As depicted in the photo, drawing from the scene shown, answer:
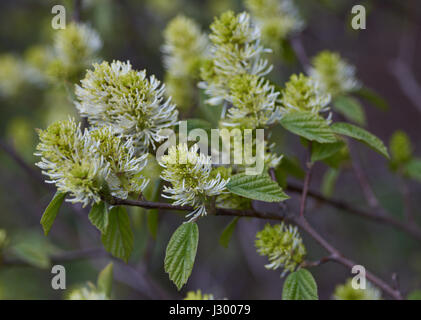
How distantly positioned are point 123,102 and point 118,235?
242mm

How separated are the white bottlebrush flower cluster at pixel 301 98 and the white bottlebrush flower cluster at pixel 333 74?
1.23 feet

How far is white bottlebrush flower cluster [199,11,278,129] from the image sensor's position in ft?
2.77

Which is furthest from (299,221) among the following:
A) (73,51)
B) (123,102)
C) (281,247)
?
(73,51)

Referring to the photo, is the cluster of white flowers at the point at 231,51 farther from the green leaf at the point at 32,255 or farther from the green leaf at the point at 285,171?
the green leaf at the point at 32,255

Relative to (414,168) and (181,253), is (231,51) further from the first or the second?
(414,168)

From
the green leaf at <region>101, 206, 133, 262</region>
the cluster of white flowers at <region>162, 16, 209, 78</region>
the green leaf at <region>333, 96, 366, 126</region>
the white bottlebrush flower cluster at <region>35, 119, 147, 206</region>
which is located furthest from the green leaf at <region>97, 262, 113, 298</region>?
the green leaf at <region>333, 96, 366, 126</region>

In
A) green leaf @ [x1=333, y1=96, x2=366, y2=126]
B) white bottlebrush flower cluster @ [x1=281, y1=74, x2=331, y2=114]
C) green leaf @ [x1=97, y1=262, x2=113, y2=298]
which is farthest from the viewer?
green leaf @ [x1=333, y1=96, x2=366, y2=126]

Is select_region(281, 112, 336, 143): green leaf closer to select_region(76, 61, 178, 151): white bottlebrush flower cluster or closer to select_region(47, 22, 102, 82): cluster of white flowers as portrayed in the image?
select_region(76, 61, 178, 151): white bottlebrush flower cluster

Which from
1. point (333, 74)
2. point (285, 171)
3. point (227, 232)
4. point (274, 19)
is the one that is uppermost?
point (274, 19)

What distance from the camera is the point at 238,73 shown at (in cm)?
91

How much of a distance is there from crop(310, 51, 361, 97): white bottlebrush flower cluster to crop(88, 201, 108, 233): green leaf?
2.57ft

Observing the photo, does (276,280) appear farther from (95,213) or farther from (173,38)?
(95,213)
